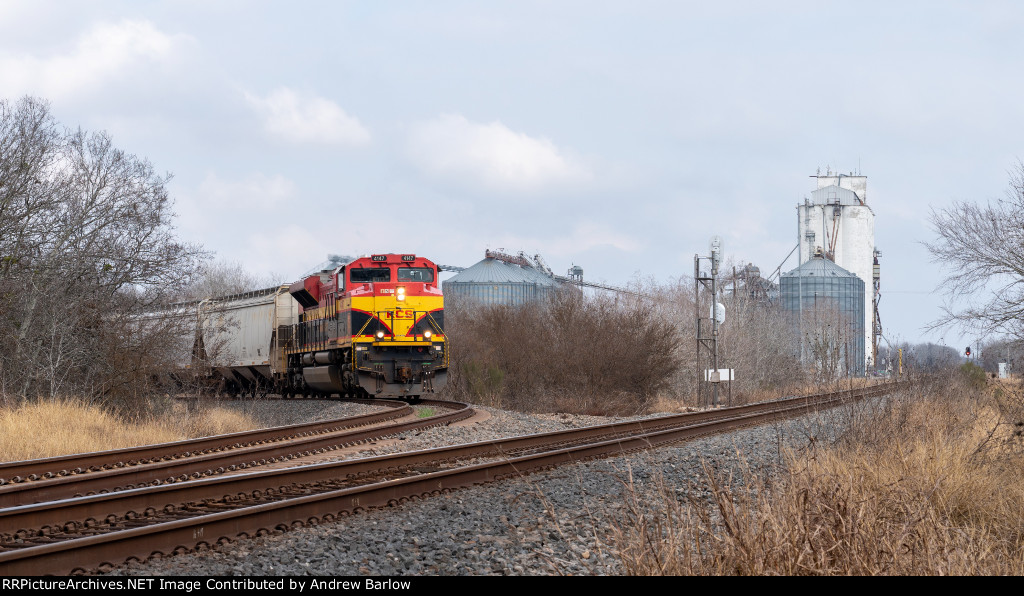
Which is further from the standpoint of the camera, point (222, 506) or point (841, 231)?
point (841, 231)

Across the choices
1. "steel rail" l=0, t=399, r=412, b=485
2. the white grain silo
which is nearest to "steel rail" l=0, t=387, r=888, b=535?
"steel rail" l=0, t=399, r=412, b=485

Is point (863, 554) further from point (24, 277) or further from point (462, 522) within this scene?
point (24, 277)

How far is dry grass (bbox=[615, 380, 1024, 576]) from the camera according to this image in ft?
14.8

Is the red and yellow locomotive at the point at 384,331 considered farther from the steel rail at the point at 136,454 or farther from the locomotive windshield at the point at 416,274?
the steel rail at the point at 136,454

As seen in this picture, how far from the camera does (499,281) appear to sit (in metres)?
89.4

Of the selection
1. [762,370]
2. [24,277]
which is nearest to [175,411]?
[24,277]

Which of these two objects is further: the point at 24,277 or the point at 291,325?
the point at 291,325

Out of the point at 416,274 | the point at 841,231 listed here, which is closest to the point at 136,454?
the point at 416,274

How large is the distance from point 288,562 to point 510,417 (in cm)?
1210

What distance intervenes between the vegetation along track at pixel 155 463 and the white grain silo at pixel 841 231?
8003cm

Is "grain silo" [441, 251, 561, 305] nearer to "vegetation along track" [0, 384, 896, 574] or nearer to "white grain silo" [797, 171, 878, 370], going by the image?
"white grain silo" [797, 171, 878, 370]

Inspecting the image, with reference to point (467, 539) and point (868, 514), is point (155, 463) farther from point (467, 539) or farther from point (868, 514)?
point (868, 514)

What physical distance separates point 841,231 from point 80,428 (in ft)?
276
